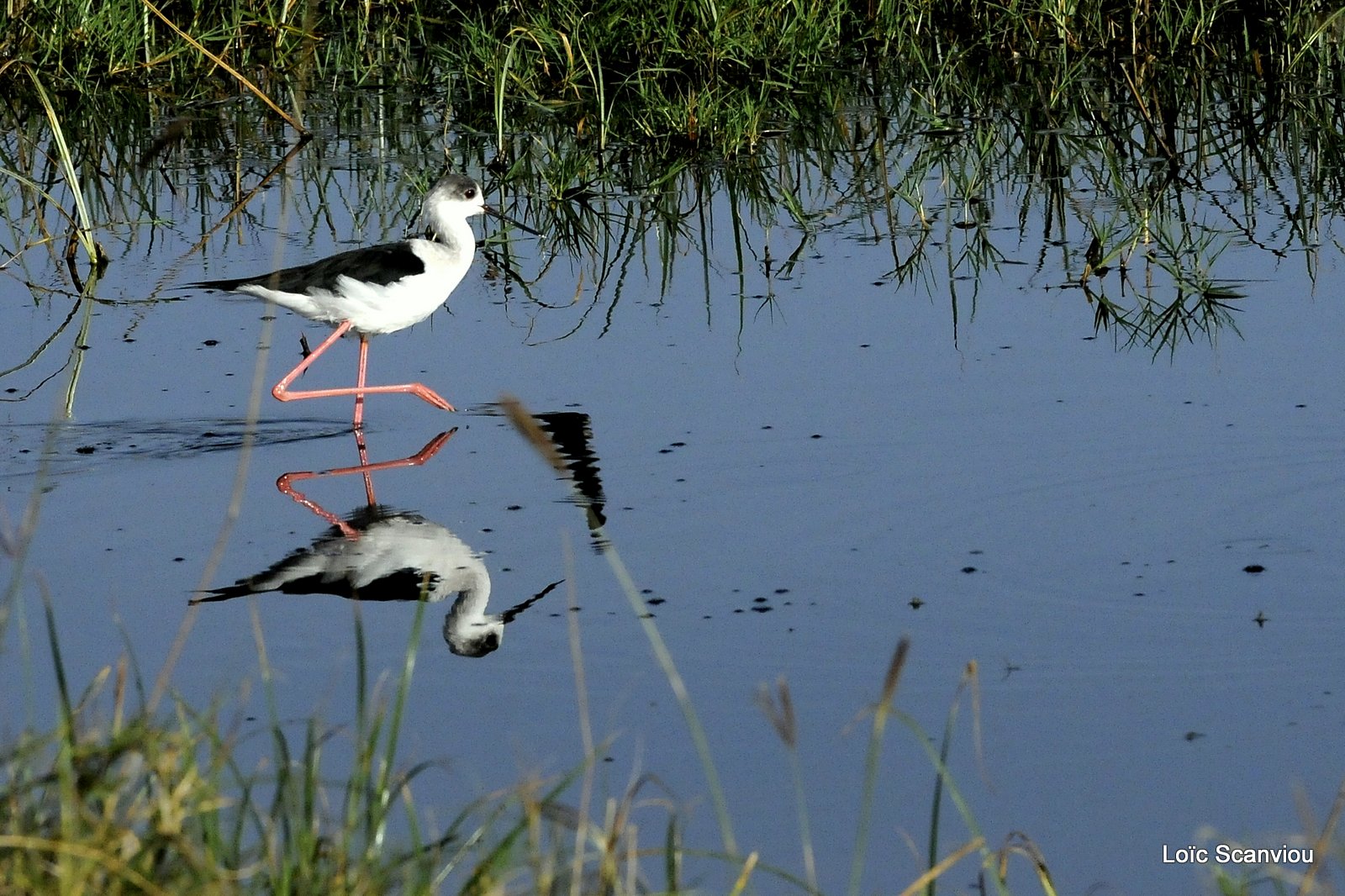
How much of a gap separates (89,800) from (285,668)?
5.02 ft

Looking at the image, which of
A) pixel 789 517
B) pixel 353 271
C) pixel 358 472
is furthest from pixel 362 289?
Answer: pixel 789 517

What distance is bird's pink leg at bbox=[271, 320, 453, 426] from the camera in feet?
20.9

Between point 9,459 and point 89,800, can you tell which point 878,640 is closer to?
point 89,800

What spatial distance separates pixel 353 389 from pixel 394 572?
1656mm

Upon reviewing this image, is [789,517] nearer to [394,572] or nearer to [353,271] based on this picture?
[394,572]

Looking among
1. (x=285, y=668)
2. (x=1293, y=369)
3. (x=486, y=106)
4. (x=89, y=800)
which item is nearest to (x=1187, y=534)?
(x=1293, y=369)

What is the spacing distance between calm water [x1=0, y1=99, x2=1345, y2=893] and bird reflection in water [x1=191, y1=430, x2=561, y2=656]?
4 cm

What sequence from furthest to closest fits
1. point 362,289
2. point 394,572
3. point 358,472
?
point 362,289 → point 358,472 → point 394,572

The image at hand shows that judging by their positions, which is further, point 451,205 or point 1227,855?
point 451,205

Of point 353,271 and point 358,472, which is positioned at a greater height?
point 353,271

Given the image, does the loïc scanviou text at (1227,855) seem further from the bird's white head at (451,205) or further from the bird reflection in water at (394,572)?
the bird's white head at (451,205)

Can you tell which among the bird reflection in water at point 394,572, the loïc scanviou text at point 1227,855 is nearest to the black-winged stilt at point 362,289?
the bird reflection in water at point 394,572

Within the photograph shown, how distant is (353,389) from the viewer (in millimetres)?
6508

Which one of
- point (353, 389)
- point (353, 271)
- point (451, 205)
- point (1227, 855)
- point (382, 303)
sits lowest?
point (1227, 855)
